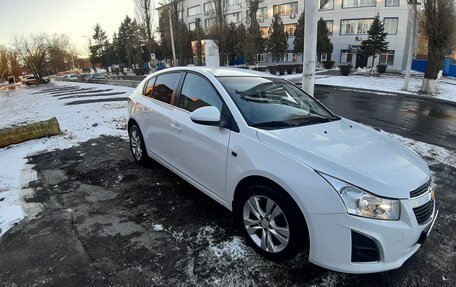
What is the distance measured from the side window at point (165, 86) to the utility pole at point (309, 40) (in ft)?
12.2

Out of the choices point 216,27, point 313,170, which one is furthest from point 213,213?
point 216,27

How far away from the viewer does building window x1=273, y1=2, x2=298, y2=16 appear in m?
46.4

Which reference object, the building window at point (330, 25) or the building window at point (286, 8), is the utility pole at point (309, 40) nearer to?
the building window at point (330, 25)

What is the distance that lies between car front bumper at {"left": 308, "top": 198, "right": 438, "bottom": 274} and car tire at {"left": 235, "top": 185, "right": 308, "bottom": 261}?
0.17m

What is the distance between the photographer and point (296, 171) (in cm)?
238

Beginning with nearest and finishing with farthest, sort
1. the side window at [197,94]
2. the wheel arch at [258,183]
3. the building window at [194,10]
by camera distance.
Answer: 1. the wheel arch at [258,183]
2. the side window at [197,94]
3. the building window at [194,10]

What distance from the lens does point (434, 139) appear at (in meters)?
7.14

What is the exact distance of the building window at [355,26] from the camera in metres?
40.3

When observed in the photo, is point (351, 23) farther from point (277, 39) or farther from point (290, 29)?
point (277, 39)

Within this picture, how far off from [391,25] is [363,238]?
147 ft

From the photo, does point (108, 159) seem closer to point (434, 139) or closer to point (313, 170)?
point (313, 170)

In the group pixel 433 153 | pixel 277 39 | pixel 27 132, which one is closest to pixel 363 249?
pixel 433 153

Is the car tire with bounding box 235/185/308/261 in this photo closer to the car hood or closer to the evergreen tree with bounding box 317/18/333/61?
the car hood

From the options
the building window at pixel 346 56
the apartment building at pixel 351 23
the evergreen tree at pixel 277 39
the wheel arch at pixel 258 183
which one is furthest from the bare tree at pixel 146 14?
the wheel arch at pixel 258 183
